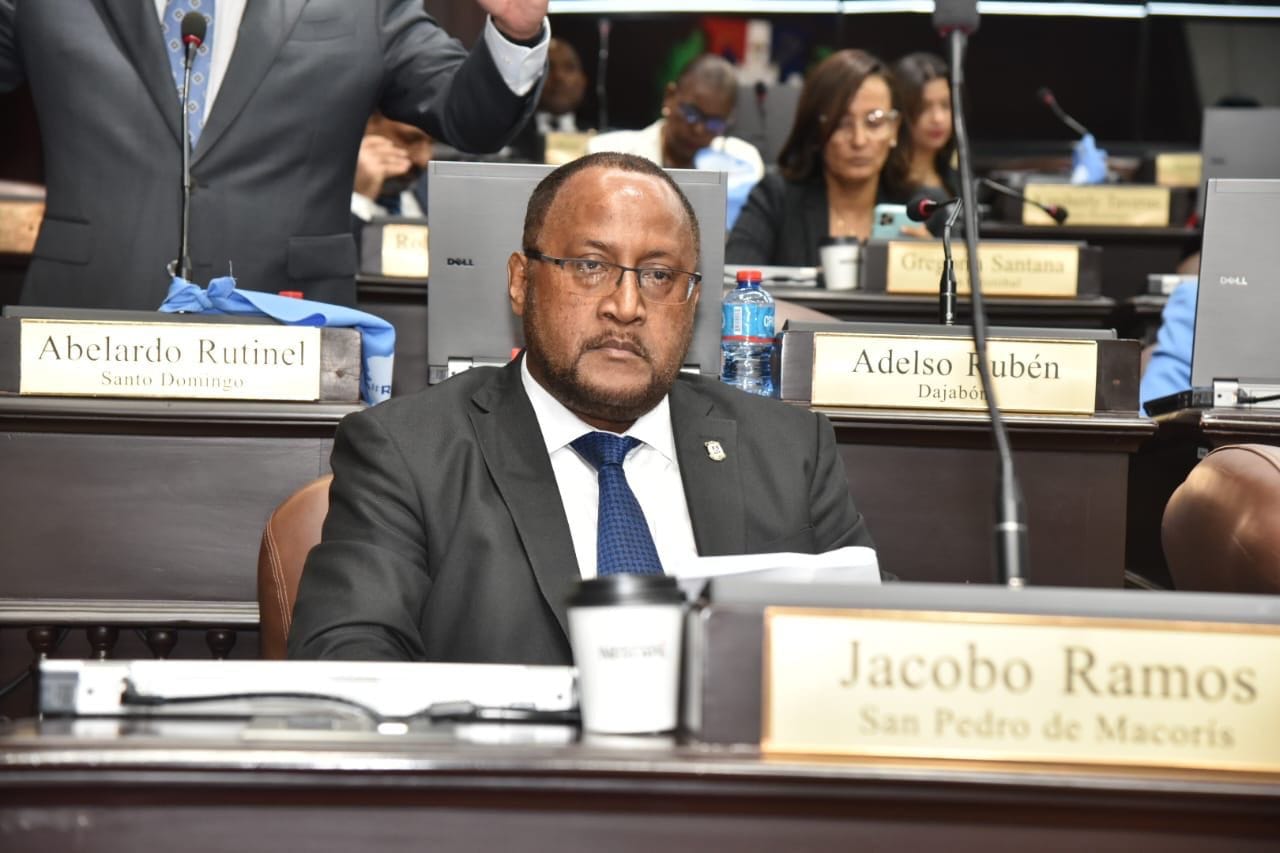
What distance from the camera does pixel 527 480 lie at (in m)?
1.91

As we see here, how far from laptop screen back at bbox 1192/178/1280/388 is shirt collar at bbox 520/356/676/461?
112 centimetres

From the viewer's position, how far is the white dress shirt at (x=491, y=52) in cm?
279

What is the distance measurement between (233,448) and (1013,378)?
1.22 meters

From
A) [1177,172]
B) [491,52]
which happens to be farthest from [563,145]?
[491,52]

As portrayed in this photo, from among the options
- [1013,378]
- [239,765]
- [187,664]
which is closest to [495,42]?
[1013,378]

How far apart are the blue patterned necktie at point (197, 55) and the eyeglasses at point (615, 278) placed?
1.27m

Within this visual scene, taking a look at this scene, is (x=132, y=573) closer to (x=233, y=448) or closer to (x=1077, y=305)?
(x=233, y=448)

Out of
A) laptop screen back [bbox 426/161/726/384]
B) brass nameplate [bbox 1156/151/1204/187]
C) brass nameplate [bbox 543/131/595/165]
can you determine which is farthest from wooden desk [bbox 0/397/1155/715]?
brass nameplate [bbox 1156/151/1204/187]

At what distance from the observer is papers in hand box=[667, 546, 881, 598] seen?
110 cm

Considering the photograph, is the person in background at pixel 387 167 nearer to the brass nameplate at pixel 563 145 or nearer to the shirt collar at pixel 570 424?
the brass nameplate at pixel 563 145

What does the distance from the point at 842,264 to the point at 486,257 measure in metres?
1.90

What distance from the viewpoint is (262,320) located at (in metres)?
2.38

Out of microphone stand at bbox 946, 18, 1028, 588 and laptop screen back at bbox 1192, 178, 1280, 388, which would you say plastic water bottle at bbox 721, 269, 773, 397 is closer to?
laptop screen back at bbox 1192, 178, 1280, 388

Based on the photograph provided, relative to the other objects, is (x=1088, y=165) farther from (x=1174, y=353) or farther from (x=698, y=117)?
(x=1174, y=353)
